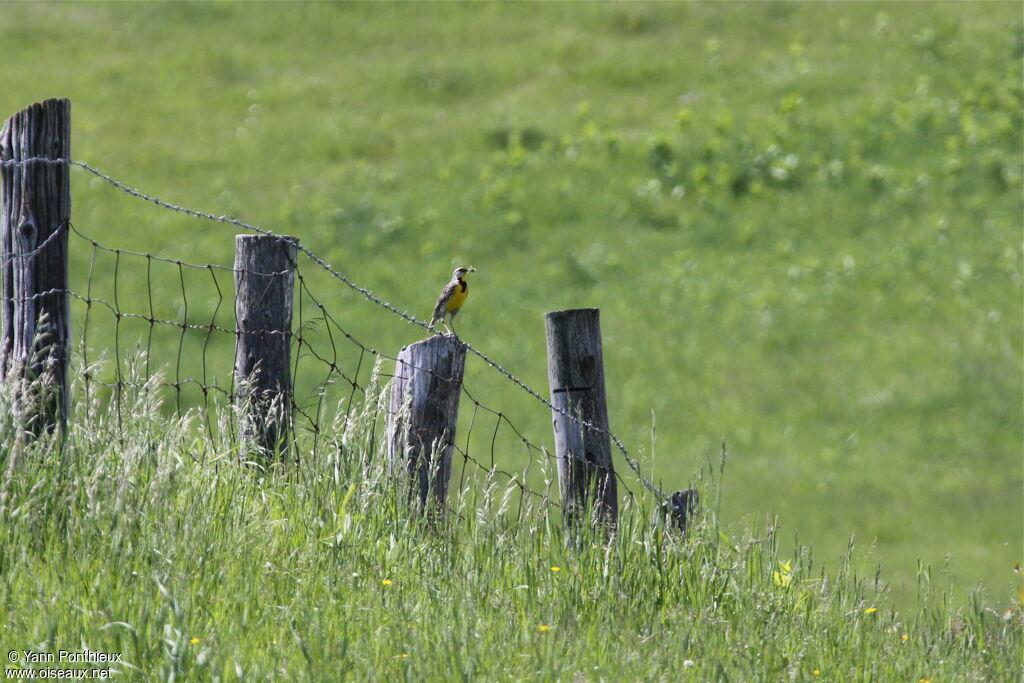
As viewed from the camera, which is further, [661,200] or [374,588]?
[661,200]

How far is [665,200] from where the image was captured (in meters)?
23.9

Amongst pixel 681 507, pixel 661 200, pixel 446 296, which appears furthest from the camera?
pixel 661 200

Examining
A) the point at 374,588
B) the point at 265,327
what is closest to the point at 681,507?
the point at 374,588

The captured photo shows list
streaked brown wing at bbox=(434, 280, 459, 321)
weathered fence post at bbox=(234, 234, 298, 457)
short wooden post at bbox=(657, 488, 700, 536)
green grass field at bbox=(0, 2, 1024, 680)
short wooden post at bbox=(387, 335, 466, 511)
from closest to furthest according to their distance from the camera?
1. short wooden post at bbox=(657, 488, 700, 536)
2. short wooden post at bbox=(387, 335, 466, 511)
3. weathered fence post at bbox=(234, 234, 298, 457)
4. streaked brown wing at bbox=(434, 280, 459, 321)
5. green grass field at bbox=(0, 2, 1024, 680)

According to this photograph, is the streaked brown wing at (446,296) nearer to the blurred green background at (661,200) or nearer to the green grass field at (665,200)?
the blurred green background at (661,200)

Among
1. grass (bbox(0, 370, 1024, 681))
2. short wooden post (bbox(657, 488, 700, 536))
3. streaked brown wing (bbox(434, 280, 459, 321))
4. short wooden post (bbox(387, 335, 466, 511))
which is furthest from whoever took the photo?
streaked brown wing (bbox(434, 280, 459, 321))

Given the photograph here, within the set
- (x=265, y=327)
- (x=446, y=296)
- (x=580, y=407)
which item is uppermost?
(x=446, y=296)

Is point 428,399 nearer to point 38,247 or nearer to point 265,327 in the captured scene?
point 265,327

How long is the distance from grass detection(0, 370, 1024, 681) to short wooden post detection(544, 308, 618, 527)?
0.72 feet

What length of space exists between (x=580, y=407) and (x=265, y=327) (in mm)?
1479

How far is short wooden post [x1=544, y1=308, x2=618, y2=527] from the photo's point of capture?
5.21m

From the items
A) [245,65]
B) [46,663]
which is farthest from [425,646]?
[245,65]

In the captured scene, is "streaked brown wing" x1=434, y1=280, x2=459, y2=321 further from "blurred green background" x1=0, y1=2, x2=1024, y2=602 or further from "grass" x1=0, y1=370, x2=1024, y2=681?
"blurred green background" x1=0, y1=2, x2=1024, y2=602

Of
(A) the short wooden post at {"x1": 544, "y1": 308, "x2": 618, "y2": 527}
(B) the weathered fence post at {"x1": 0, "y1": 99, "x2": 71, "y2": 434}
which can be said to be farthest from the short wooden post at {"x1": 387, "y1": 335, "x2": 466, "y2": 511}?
(B) the weathered fence post at {"x1": 0, "y1": 99, "x2": 71, "y2": 434}
